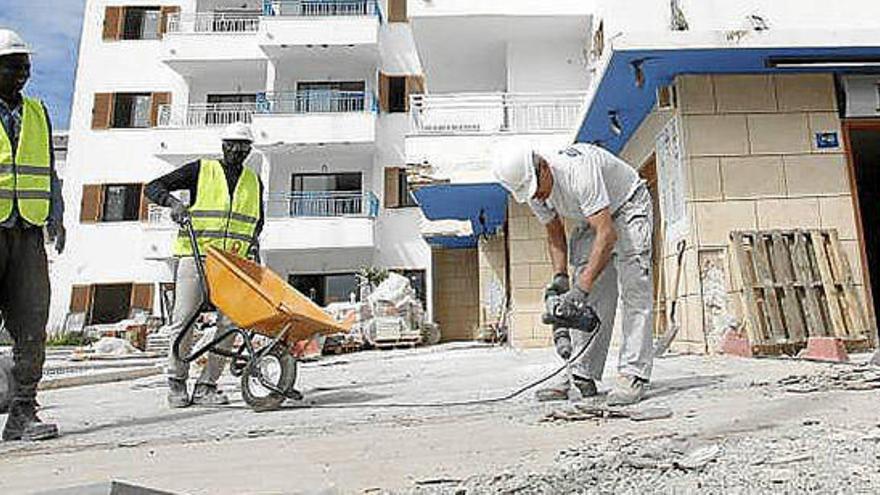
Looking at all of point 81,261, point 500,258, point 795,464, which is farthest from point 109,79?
point 795,464

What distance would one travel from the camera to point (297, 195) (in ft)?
A: 56.6

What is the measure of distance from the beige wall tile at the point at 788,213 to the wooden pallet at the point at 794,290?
0.11 metres

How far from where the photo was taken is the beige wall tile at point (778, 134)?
5980 millimetres

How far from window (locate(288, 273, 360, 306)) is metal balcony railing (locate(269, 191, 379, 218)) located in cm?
166

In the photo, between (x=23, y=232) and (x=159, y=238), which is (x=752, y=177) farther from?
(x=159, y=238)

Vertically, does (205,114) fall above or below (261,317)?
above

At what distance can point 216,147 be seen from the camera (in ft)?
56.7

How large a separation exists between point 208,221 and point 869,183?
9751 mm

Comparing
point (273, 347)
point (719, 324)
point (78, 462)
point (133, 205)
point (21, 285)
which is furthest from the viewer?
point (133, 205)

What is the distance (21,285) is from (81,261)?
1718cm

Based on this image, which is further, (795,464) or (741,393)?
(741,393)

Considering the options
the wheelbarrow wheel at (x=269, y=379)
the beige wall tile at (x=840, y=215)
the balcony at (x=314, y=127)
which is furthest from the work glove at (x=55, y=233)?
the balcony at (x=314, y=127)

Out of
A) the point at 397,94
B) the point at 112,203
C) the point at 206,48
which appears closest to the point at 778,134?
the point at 397,94

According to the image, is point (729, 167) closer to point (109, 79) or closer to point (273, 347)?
point (273, 347)
